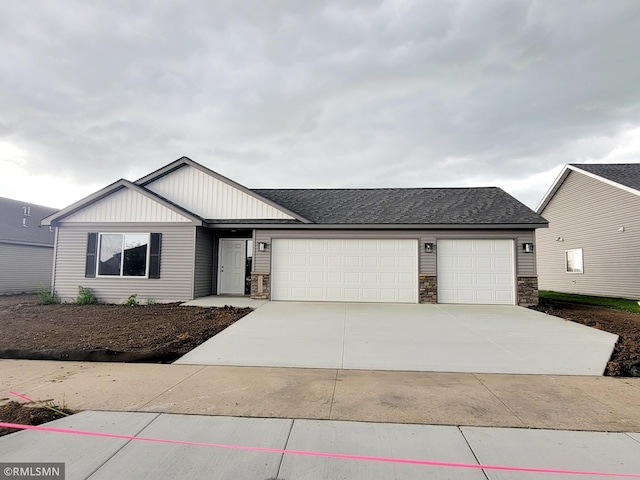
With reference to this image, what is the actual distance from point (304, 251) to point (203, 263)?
3753 mm

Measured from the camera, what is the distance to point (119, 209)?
1148 centimetres

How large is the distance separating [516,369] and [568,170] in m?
16.7

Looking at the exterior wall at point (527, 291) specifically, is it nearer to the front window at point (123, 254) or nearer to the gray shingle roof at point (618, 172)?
the gray shingle roof at point (618, 172)

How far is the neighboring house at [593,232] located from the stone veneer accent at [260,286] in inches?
593

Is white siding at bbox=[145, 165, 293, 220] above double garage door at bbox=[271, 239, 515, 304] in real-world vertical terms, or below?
above

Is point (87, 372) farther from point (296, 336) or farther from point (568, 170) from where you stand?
point (568, 170)

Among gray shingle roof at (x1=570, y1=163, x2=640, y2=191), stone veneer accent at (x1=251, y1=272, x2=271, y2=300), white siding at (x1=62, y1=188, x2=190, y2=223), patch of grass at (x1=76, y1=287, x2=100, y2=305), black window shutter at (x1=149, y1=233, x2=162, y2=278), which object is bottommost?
patch of grass at (x1=76, y1=287, x2=100, y2=305)

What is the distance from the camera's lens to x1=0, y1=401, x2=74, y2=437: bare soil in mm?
3192

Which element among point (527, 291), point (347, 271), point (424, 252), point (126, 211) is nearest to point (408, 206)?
point (424, 252)

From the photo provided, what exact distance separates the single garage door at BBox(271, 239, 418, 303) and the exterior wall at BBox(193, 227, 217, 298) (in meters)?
2.59

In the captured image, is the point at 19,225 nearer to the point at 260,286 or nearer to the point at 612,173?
the point at 260,286

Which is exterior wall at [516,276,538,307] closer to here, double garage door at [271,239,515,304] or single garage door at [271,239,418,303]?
double garage door at [271,239,515,304]

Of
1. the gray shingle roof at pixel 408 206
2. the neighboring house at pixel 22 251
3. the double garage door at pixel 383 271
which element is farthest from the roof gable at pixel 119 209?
the neighboring house at pixel 22 251

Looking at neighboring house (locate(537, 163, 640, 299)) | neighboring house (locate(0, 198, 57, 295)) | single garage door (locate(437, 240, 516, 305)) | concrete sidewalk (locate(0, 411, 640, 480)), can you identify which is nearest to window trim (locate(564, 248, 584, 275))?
neighboring house (locate(537, 163, 640, 299))
